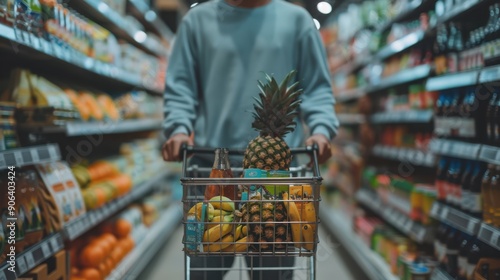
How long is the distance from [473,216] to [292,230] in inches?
57.6

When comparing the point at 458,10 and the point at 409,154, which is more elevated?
the point at 458,10

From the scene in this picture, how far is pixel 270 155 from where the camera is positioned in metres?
1.60

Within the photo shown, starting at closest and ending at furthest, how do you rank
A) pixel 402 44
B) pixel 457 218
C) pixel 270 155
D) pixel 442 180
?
pixel 270 155
pixel 457 218
pixel 442 180
pixel 402 44

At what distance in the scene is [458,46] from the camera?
305 centimetres

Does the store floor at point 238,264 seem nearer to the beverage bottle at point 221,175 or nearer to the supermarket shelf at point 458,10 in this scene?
the supermarket shelf at point 458,10

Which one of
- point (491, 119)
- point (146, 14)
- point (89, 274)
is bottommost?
point (89, 274)

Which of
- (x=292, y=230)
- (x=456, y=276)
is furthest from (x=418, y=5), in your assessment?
(x=292, y=230)

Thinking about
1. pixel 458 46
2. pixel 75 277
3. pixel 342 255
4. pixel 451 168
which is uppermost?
pixel 458 46

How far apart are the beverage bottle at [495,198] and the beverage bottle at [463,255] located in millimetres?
Result: 317

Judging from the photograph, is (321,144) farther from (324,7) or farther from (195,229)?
(324,7)

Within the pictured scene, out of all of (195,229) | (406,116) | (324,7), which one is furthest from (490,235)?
(324,7)

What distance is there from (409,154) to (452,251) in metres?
1.16

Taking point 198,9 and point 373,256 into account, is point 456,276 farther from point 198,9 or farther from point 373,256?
point 198,9

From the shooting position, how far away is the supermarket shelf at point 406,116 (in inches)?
139
